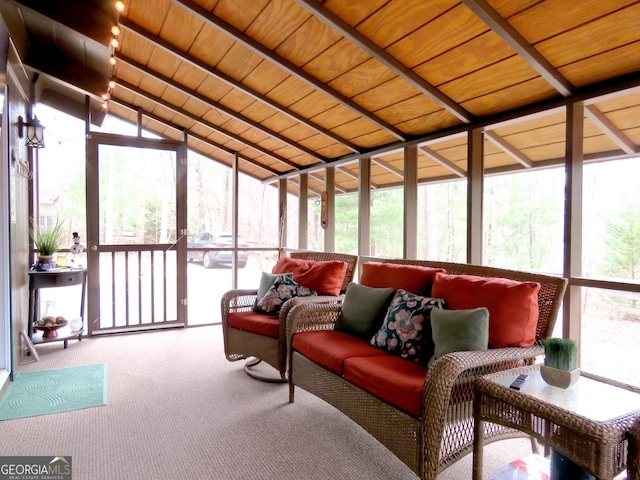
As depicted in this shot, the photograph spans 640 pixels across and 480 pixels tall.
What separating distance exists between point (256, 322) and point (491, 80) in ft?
7.75

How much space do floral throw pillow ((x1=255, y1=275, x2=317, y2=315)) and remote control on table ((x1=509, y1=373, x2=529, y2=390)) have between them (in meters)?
1.76

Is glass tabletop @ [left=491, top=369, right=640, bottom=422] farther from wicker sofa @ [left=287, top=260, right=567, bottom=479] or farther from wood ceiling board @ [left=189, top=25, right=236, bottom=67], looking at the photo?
wood ceiling board @ [left=189, top=25, right=236, bottom=67]

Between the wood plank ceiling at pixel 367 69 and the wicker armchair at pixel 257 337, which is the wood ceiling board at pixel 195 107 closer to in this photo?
the wood plank ceiling at pixel 367 69

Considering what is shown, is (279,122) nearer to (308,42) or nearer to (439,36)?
(308,42)

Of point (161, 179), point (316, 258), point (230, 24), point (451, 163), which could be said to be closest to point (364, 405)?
point (316, 258)

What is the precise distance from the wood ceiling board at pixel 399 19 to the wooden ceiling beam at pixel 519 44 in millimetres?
149

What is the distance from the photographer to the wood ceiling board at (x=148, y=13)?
2707 millimetres

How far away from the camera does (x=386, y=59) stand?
2.48 meters

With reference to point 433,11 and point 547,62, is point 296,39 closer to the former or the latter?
point 433,11

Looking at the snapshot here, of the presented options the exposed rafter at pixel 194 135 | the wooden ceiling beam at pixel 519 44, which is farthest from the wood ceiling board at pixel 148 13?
the wooden ceiling beam at pixel 519 44

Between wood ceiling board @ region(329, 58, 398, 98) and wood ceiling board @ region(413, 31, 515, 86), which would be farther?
wood ceiling board @ region(329, 58, 398, 98)

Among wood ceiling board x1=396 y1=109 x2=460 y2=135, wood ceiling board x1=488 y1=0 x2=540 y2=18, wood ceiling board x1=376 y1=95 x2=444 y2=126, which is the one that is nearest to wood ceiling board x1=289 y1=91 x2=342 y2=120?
wood ceiling board x1=376 y1=95 x2=444 y2=126

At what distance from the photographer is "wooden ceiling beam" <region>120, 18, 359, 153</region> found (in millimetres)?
3029

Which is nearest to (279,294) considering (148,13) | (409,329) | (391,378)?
(409,329)
